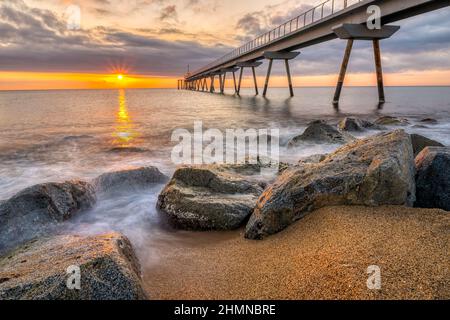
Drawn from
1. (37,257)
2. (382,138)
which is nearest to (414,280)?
(382,138)

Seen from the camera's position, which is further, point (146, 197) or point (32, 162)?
point (32, 162)

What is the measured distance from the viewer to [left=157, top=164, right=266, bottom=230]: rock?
432cm

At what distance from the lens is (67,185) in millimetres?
4973

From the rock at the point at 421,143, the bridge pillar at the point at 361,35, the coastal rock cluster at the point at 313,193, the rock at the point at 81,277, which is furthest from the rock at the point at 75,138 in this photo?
the bridge pillar at the point at 361,35

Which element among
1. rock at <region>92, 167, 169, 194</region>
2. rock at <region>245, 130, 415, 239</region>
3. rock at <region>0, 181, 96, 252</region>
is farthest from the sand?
rock at <region>92, 167, 169, 194</region>

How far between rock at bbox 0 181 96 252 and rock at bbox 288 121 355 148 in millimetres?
7114

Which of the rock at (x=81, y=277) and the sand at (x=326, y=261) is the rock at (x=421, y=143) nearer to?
the sand at (x=326, y=261)

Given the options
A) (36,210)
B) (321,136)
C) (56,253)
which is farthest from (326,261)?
(321,136)

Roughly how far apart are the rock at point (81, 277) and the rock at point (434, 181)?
3.26 metres

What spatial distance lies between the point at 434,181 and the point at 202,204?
114 inches

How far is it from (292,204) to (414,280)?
5.09ft

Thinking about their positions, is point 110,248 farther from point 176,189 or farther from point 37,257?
point 176,189
